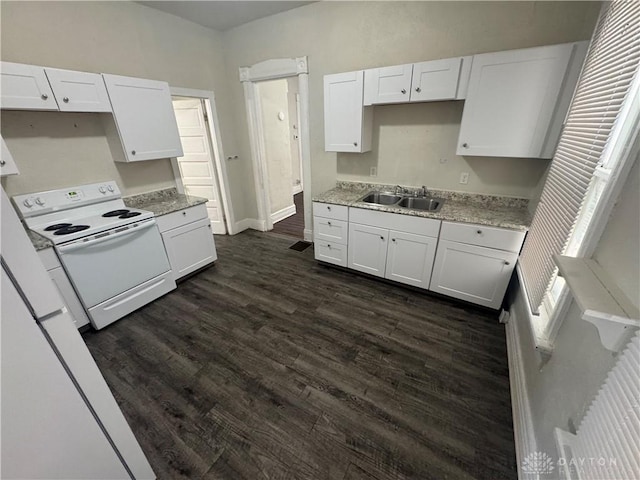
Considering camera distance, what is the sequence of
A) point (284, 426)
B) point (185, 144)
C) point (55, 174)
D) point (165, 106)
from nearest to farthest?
point (284, 426) < point (55, 174) < point (165, 106) < point (185, 144)

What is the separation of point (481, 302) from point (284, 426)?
76.4 inches

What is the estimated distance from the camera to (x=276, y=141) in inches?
172

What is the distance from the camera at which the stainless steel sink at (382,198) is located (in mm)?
2904

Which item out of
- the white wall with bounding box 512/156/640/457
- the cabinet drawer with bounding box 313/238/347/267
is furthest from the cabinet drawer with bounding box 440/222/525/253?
the cabinet drawer with bounding box 313/238/347/267

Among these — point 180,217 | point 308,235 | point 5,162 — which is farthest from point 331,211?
point 5,162

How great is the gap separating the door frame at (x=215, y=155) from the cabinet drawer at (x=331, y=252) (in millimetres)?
1832

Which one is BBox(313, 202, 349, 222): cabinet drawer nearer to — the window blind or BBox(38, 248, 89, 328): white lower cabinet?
the window blind

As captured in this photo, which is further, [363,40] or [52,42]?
[363,40]

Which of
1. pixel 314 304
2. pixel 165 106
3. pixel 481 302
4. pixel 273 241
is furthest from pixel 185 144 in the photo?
pixel 481 302

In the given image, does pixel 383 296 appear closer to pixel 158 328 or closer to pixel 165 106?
pixel 158 328

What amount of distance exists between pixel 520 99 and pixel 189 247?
339cm

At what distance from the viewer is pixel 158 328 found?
2.29 m

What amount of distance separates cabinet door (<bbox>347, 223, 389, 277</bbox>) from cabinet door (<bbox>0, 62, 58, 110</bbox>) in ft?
9.13

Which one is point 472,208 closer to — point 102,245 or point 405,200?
point 405,200
